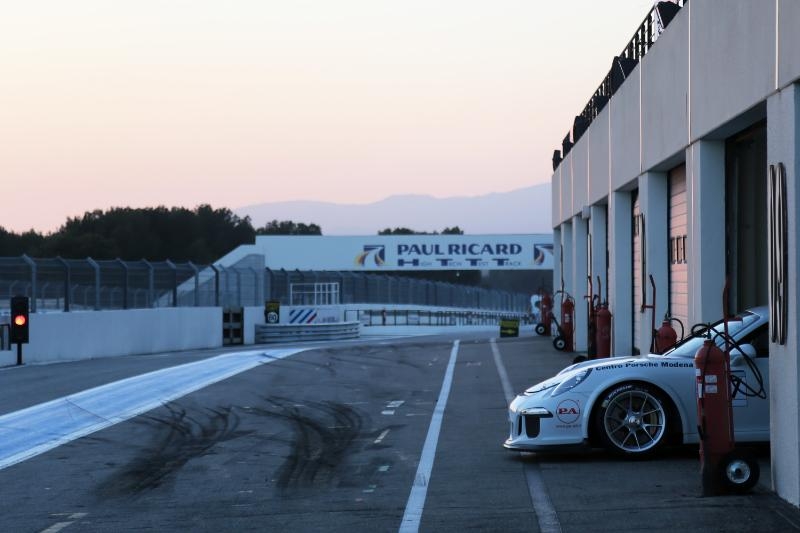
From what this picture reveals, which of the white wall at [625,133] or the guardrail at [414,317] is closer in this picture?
the white wall at [625,133]

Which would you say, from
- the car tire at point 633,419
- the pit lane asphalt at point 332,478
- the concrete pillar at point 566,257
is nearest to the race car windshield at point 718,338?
the car tire at point 633,419

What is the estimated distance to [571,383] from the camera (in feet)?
33.6

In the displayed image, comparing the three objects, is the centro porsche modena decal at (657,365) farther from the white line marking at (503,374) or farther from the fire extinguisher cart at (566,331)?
the fire extinguisher cart at (566,331)

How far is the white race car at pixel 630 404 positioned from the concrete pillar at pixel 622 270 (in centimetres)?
1208

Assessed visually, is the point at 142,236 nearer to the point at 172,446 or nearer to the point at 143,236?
the point at 143,236

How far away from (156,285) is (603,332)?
16.1 m

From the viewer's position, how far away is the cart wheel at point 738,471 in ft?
27.0

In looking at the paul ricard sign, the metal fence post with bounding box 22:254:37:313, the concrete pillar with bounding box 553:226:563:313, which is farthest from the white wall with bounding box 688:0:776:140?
the paul ricard sign

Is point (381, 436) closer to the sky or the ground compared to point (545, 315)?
closer to the ground

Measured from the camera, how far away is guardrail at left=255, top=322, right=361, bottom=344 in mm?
41656

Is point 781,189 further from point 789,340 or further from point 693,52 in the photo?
point 693,52

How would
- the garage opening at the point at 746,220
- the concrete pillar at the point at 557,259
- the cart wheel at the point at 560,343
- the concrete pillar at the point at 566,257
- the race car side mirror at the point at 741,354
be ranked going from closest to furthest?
the race car side mirror at the point at 741,354 < the garage opening at the point at 746,220 < the cart wheel at the point at 560,343 < the concrete pillar at the point at 566,257 < the concrete pillar at the point at 557,259

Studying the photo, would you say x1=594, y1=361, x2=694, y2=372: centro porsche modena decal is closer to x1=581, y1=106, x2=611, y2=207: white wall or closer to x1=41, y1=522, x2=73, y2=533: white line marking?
x1=41, y1=522, x2=73, y2=533: white line marking

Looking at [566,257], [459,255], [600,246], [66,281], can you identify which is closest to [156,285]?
[66,281]
